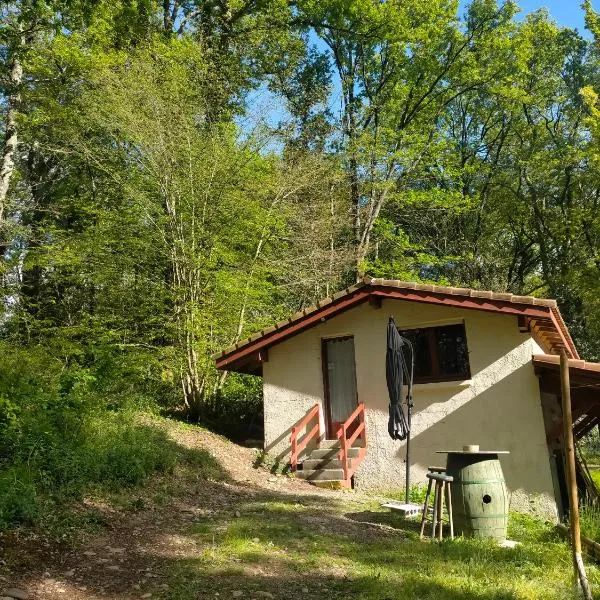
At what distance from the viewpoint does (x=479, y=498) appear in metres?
6.70

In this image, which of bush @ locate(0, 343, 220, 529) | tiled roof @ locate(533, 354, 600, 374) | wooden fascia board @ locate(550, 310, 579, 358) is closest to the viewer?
bush @ locate(0, 343, 220, 529)

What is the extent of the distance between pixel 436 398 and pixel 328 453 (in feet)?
8.06

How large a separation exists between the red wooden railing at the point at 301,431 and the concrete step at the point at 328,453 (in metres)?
0.26

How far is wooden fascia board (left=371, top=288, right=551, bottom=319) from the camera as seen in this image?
9.22m

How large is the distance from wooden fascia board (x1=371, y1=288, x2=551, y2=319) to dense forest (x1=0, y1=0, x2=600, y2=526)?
4233mm

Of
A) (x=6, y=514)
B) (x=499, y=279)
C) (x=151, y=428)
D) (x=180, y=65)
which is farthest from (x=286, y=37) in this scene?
(x=6, y=514)

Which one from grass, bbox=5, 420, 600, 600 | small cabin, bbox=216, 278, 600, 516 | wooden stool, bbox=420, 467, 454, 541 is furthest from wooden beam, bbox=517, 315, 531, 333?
wooden stool, bbox=420, 467, 454, 541

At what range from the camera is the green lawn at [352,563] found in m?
4.70

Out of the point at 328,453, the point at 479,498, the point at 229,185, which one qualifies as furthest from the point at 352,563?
the point at 229,185

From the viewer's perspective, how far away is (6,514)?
210 inches

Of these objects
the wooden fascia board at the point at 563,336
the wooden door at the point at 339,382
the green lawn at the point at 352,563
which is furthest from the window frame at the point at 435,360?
the green lawn at the point at 352,563

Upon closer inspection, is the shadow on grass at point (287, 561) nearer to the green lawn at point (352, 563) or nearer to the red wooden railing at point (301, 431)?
the green lawn at point (352, 563)

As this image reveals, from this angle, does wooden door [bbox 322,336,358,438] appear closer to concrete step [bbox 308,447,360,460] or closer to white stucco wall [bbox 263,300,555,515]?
white stucco wall [bbox 263,300,555,515]

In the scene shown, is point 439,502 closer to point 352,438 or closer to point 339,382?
point 352,438
